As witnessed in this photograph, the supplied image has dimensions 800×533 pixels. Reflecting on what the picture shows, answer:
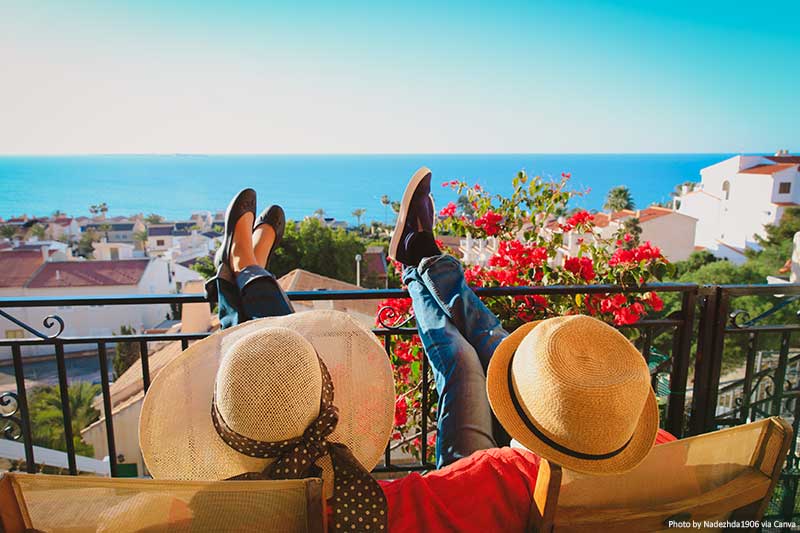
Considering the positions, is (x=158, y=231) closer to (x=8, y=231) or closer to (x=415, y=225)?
(x=8, y=231)

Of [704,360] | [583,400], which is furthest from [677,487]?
[704,360]

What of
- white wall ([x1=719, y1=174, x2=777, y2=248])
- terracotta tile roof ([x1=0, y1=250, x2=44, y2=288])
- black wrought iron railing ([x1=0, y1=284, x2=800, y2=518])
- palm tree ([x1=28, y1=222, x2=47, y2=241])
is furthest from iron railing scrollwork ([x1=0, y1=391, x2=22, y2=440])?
white wall ([x1=719, y1=174, x2=777, y2=248])

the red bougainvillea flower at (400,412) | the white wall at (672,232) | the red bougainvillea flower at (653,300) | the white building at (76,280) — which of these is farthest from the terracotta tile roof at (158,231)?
the red bougainvillea flower at (653,300)

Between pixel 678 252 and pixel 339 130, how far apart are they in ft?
143

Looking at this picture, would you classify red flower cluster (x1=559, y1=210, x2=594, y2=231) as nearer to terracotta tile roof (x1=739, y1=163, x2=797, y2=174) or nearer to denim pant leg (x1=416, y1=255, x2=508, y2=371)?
denim pant leg (x1=416, y1=255, x2=508, y2=371)

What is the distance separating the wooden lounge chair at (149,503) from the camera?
2.21 ft

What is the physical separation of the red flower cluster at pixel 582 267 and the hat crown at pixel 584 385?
1485 mm

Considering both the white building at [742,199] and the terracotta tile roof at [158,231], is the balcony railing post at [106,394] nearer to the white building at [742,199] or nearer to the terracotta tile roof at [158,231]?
the white building at [742,199]

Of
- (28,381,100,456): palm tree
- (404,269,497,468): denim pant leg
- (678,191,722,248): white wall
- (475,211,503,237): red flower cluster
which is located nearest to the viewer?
(404,269,497,468): denim pant leg

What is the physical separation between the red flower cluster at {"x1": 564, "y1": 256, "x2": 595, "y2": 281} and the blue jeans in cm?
76

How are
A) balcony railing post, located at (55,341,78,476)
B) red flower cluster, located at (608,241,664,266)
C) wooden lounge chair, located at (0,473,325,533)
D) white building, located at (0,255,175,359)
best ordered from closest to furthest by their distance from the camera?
wooden lounge chair, located at (0,473,325,533) < balcony railing post, located at (55,341,78,476) < red flower cluster, located at (608,241,664,266) < white building, located at (0,255,175,359)

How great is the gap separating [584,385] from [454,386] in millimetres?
709

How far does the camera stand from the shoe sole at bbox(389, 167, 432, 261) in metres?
2.22

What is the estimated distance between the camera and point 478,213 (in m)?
2.96
